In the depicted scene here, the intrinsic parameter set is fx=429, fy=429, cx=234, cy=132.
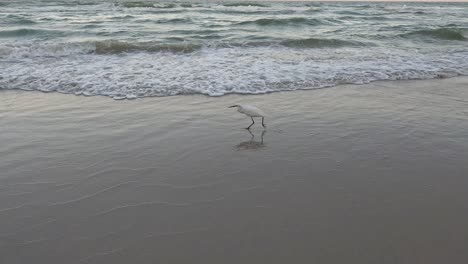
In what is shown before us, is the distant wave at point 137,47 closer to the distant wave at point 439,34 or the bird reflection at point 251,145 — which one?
the bird reflection at point 251,145

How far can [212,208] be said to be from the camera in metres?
3.82

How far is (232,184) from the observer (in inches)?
169

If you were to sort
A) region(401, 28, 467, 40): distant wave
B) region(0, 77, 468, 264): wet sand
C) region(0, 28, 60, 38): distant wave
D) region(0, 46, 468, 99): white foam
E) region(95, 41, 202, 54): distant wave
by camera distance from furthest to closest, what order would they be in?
region(401, 28, 467, 40): distant wave → region(0, 28, 60, 38): distant wave → region(95, 41, 202, 54): distant wave → region(0, 46, 468, 99): white foam → region(0, 77, 468, 264): wet sand

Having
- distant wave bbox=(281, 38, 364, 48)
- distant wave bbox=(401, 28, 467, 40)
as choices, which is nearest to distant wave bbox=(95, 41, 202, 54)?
distant wave bbox=(281, 38, 364, 48)

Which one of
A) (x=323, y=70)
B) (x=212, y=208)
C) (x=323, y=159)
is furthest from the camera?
(x=323, y=70)

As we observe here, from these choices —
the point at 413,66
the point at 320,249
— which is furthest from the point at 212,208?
the point at 413,66

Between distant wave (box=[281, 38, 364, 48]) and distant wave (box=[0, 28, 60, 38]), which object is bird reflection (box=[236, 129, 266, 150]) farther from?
distant wave (box=[0, 28, 60, 38])

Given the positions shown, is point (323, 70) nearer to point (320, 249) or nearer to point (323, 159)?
point (323, 159)

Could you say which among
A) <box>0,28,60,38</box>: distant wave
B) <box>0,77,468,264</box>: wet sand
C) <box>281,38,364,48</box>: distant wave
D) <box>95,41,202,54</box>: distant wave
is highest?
<box>0,28,60,38</box>: distant wave

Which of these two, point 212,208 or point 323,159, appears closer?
point 212,208

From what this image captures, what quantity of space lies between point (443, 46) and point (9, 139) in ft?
47.3

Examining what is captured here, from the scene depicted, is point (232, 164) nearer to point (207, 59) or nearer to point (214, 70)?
point (214, 70)

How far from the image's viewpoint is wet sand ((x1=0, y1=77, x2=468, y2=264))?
3.27 metres

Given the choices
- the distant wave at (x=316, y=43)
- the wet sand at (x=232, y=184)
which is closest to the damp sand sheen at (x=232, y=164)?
the wet sand at (x=232, y=184)
